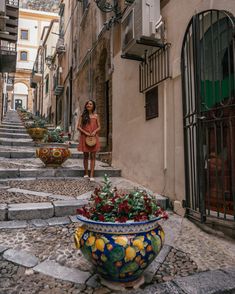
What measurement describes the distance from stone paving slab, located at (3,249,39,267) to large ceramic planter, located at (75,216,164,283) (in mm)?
750

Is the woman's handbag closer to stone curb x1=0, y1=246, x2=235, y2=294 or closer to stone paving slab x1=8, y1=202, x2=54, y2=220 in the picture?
stone paving slab x1=8, y1=202, x2=54, y2=220

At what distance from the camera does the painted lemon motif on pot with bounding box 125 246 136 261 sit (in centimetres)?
184

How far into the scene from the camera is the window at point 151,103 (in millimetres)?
4847

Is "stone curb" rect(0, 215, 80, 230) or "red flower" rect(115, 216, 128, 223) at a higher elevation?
"red flower" rect(115, 216, 128, 223)

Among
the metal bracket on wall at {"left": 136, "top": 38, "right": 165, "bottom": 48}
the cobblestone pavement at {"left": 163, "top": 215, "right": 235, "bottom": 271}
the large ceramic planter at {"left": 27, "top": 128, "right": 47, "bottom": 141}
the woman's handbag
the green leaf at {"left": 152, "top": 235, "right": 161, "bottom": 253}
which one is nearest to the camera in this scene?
the green leaf at {"left": 152, "top": 235, "right": 161, "bottom": 253}

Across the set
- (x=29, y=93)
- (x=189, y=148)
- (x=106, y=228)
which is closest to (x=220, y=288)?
(x=106, y=228)

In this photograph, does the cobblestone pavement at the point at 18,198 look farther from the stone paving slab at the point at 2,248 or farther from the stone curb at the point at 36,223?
the stone paving slab at the point at 2,248

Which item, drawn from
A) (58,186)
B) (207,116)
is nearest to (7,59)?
(58,186)

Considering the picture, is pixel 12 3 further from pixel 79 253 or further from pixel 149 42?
pixel 79 253

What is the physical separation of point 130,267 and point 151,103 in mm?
3597

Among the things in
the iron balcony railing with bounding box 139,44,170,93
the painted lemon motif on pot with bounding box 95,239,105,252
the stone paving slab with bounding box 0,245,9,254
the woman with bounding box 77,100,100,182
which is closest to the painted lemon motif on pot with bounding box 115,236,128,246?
the painted lemon motif on pot with bounding box 95,239,105,252

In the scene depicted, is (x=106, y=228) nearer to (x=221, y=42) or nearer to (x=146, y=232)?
(x=146, y=232)

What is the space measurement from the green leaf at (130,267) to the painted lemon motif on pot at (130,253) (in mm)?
48

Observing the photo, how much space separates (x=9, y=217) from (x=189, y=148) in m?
2.68
